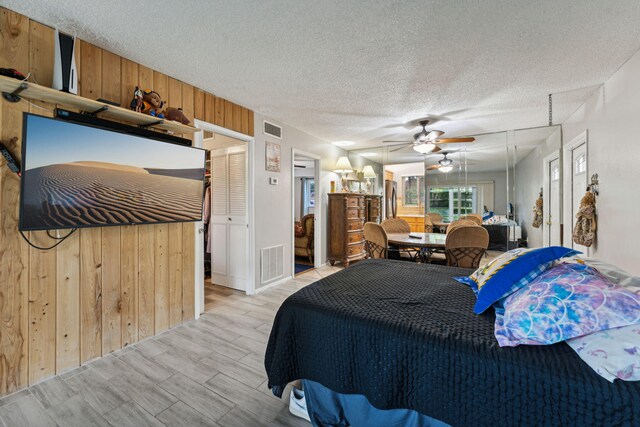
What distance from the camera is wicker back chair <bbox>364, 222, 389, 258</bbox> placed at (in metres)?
3.51

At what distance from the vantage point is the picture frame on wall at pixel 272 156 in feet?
12.8

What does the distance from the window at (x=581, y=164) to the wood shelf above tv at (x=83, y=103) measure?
460 cm

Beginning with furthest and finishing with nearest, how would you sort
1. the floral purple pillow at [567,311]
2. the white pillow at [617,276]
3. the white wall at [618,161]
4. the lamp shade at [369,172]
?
the lamp shade at [369,172] < the white wall at [618,161] < the white pillow at [617,276] < the floral purple pillow at [567,311]

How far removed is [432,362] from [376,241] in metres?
2.55

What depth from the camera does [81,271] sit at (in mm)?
2102

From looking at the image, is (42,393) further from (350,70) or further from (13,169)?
(350,70)

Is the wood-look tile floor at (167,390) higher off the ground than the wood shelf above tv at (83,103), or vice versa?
the wood shelf above tv at (83,103)

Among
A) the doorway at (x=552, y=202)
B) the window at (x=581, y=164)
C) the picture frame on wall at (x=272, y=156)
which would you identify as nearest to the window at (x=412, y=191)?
the doorway at (x=552, y=202)

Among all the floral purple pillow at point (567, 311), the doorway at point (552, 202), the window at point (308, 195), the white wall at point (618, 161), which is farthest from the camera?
the window at point (308, 195)

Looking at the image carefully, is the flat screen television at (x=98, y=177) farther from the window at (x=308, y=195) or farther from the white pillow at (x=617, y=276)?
the window at (x=308, y=195)

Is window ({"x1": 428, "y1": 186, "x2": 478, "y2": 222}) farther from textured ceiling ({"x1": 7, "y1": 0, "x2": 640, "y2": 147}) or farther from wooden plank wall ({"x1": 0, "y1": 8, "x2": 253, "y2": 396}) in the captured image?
wooden plank wall ({"x1": 0, "y1": 8, "x2": 253, "y2": 396})

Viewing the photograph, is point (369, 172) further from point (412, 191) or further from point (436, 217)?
point (436, 217)

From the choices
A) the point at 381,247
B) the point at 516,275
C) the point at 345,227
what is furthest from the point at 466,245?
the point at 345,227

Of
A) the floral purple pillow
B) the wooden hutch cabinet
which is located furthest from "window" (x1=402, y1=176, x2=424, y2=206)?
the floral purple pillow
